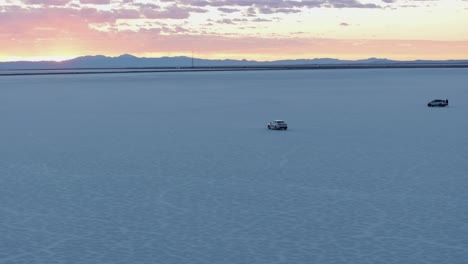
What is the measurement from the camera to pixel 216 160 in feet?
138

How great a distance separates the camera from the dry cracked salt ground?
77.7 feet

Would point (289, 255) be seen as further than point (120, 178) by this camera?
No

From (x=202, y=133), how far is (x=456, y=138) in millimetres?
20527

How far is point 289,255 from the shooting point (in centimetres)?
2294

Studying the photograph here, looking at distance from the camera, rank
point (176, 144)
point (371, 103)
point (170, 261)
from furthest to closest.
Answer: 1. point (371, 103)
2. point (176, 144)
3. point (170, 261)

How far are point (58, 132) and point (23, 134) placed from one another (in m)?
2.99

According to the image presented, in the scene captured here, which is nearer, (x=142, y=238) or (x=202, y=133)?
(x=142, y=238)

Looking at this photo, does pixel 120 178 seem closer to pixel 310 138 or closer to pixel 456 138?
pixel 310 138

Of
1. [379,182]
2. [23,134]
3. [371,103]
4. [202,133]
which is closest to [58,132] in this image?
[23,134]

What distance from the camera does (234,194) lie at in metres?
32.5

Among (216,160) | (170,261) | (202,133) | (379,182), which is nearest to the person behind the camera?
(170,261)

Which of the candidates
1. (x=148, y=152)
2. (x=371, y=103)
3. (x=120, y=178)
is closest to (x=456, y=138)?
(x=148, y=152)

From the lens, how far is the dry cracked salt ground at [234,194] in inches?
933

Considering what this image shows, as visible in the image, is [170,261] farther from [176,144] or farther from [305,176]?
[176,144]
